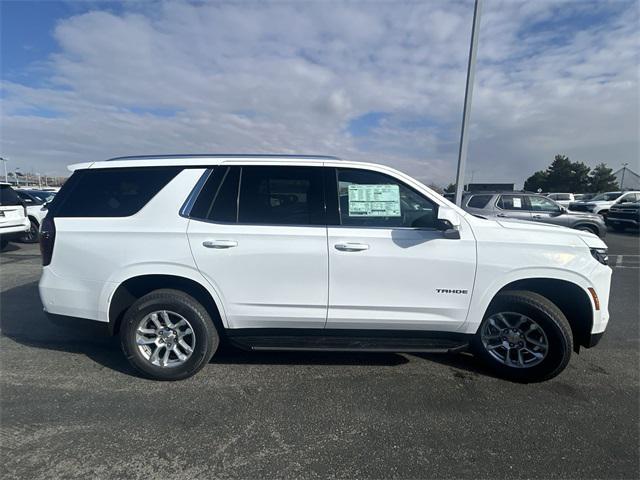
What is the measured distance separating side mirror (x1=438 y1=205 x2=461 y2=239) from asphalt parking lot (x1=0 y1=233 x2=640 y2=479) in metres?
1.35

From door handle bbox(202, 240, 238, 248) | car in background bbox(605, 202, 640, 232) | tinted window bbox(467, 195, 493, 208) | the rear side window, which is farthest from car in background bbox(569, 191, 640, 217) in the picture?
the rear side window

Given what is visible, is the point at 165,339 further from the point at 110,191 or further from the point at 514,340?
the point at 514,340

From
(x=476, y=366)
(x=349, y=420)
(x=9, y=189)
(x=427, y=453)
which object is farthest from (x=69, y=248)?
(x=9, y=189)

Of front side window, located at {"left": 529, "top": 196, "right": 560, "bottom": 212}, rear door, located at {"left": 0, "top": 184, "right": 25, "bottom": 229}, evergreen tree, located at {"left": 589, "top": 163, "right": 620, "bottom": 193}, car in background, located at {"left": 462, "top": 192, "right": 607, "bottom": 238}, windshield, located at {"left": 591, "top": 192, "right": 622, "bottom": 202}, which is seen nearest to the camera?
rear door, located at {"left": 0, "top": 184, "right": 25, "bottom": 229}

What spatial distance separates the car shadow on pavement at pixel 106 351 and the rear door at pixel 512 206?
297 inches

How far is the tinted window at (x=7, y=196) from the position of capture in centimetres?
766

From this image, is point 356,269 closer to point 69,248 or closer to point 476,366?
point 476,366

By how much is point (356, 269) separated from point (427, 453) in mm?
1375

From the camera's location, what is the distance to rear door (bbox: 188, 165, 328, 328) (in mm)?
2760

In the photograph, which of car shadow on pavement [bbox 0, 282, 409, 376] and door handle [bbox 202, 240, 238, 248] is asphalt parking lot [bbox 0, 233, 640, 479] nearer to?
car shadow on pavement [bbox 0, 282, 409, 376]

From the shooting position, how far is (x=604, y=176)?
49.8m

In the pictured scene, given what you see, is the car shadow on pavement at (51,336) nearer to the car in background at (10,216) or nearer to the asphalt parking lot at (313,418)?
the asphalt parking lot at (313,418)

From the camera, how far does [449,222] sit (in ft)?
8.87

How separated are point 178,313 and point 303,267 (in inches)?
46.5
